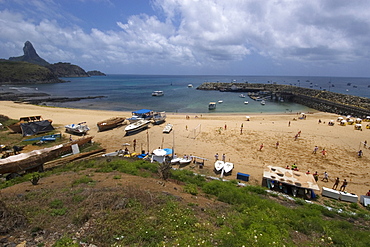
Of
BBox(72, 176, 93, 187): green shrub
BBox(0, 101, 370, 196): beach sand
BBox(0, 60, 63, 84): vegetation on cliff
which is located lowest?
BBox(0, 101, 370, 196): beach sand

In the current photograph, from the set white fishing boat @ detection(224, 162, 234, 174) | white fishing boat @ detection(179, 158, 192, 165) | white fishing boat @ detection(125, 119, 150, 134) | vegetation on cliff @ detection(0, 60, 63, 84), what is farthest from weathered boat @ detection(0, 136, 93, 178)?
vegetation on cliff @ detection(0, 60, 63, 84)

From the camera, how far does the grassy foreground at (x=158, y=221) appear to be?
5.80 meters

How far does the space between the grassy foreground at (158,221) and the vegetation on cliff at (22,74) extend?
14793cm

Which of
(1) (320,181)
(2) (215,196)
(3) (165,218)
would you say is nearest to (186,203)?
(3) (165,218)

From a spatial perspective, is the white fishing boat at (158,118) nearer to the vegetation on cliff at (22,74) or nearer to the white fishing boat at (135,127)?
the white fishing boat at (135,127)

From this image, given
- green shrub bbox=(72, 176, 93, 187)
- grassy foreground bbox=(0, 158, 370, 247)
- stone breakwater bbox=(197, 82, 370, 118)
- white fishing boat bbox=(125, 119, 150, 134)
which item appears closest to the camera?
grassy foreground bbox=(0, 158, 370, 247)

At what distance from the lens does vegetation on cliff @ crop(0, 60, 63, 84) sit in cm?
11662

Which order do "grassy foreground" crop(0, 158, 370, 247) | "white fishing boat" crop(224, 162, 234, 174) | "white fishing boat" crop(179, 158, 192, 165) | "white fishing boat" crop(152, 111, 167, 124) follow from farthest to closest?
"white fishing boat" crop(152, 111, 167, 124) → "white fishing boat" crop(179, 158, 192, 165) → "white fishing boat" crop(224, 162, 234, 174) → "grassy foreground" crop(0, 158, 370, 247)

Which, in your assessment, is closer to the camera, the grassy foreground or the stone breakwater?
the grassy foreground

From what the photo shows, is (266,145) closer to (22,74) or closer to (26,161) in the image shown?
(26,161)

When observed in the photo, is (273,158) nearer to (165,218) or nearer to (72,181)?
(165,218)

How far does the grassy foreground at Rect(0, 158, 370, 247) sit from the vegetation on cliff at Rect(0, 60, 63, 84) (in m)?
148

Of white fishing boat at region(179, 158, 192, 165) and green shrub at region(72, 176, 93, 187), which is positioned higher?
green shrub at region(72, 176, 93, 187)

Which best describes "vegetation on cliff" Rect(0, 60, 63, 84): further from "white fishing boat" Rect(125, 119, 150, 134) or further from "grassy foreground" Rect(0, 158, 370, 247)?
"grassy foreground" Rect(0, 158, 370, 247)
